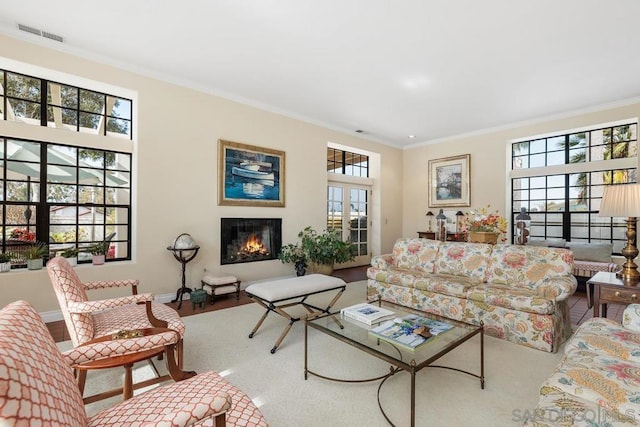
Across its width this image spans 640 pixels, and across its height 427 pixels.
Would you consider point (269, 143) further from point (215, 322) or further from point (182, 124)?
point (215, 322)

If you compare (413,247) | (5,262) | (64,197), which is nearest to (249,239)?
(64,197)

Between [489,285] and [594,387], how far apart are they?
205cm

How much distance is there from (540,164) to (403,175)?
2847 mm

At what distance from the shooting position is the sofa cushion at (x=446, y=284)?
3242 mm

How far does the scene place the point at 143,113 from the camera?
13.0 feet

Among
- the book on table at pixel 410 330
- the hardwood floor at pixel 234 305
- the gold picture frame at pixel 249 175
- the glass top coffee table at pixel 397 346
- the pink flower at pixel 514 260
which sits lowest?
the hardwood floor at pixel 234 305

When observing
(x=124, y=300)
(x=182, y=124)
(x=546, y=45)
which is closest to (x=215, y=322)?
(x=124, y=300)

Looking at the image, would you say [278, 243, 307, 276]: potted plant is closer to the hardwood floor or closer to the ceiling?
the hardwood floor

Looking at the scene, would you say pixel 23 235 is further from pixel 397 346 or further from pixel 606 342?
pixel 606 342

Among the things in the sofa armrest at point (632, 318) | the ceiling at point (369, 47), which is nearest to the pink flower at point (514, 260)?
the sofa armrest at point (632, 318)

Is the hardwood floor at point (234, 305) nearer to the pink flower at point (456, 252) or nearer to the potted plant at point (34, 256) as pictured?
the potted plant at point (34, 256)

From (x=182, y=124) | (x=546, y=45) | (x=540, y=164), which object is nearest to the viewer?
(x=546, y=45)

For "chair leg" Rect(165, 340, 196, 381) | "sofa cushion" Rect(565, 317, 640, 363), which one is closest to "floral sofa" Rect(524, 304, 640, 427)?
"sofa cushion" Rect(565, 317, 640, 363)

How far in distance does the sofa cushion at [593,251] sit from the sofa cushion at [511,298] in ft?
8.94
